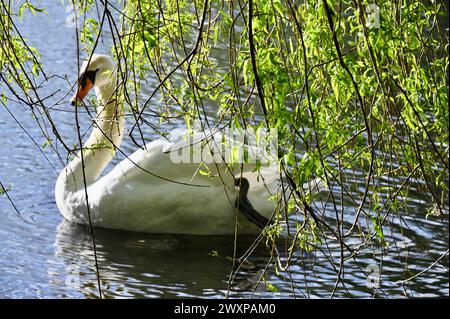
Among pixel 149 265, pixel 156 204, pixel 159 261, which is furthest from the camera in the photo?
pixel 156 204

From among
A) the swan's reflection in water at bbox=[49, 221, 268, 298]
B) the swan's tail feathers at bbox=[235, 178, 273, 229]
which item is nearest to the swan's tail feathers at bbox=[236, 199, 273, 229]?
the swan's tail feathers at bbox=[235, 178, 273, 229]

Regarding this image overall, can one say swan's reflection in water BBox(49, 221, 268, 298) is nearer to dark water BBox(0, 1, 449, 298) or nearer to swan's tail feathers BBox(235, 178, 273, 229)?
dark water BBox(0, 1, 449, 298)

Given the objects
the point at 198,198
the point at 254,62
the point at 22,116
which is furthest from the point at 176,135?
the point at 254,62

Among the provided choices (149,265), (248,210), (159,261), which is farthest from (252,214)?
(149,265)

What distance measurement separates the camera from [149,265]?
7152 millimetres

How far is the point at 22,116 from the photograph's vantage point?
10406 mm

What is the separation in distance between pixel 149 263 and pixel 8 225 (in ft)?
4.00

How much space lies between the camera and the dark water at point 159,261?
258 inches

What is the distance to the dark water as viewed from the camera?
655 centimetres

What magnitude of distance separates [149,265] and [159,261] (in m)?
0.15

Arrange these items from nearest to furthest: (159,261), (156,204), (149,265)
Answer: (149,265)
(159,261)
(156,204)

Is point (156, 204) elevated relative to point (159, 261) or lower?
elevated

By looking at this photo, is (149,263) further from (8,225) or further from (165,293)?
(8,225)

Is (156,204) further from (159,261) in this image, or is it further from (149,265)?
(149,265)
